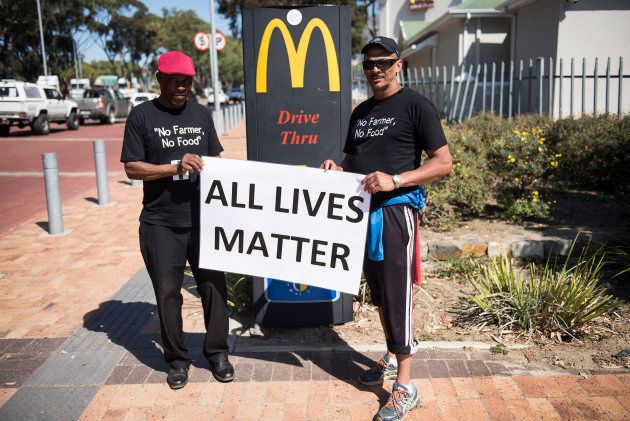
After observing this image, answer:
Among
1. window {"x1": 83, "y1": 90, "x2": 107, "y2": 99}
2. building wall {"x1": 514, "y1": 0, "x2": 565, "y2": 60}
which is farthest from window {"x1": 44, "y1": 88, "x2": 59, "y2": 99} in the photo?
building wall {"x1": 514, "y1": 0, "x2": 565, "y2": 60}

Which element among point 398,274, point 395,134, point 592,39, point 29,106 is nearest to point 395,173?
point 395,134

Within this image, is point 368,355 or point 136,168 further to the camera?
point 368,355

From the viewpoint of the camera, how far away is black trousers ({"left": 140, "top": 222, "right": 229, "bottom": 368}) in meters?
3.41

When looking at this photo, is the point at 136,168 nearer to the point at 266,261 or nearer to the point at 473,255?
the point at 266,261

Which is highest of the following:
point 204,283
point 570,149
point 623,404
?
point 570,149

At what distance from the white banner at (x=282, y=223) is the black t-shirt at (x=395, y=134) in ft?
0.62

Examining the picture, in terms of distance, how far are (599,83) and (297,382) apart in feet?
38.4

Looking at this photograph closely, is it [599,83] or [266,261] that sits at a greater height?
[599,83]

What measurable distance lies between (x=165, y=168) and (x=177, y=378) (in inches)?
52.5

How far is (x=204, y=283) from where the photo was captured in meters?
3.55

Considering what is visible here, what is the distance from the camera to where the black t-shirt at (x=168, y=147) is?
3.27 metres

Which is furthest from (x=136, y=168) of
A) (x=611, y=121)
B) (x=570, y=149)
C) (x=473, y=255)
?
(x=611, y=121)

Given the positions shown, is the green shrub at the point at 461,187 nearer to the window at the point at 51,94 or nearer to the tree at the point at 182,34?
the window at the point at 51,94

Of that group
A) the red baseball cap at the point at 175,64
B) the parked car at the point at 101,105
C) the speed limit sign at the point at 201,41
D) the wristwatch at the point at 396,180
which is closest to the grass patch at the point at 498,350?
the wristwatch at the point at 396,180
